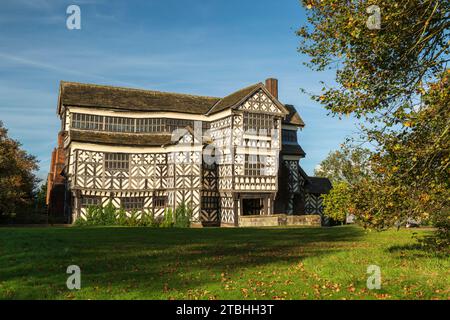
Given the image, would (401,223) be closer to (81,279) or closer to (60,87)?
(81,279)

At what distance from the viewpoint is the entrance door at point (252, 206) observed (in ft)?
125

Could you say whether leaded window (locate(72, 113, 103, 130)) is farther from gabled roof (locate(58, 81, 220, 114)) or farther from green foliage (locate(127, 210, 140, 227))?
green foliage (locate(127, 210, 140, 227))

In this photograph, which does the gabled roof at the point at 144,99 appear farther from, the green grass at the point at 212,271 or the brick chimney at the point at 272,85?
the green grass at the point at 212,271

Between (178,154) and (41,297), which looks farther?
(178,154)

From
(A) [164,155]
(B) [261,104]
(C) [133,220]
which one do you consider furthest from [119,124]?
(B) [261,104]

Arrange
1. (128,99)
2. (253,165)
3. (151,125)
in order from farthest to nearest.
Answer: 1. (128,99)
2. (151,125)
3. (253,165)

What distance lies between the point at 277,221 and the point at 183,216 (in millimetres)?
7286

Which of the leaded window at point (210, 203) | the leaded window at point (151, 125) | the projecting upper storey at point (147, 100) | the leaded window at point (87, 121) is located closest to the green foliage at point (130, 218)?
the leaded window at point (210, 203)

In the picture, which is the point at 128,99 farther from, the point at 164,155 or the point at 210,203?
the point at 210,203

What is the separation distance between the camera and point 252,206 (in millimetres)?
38406

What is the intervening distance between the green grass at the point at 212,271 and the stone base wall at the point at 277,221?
15.4m

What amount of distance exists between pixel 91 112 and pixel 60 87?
16.5 ft
